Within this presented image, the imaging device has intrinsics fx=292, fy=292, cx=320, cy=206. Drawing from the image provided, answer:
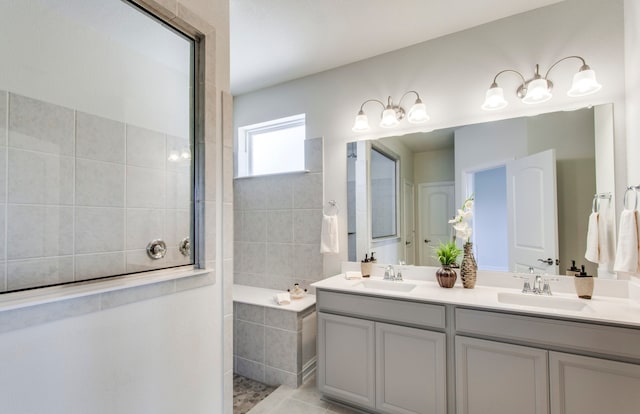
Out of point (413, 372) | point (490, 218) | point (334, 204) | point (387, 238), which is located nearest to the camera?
point (413, 372)

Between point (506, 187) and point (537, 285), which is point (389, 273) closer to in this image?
point (537, 285)

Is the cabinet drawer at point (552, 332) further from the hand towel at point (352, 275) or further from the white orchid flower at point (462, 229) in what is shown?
the hand towel at point (352, 275)

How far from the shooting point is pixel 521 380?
1502 millimetres

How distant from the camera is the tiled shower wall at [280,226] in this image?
2.77 m

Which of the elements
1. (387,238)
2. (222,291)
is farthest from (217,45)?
(387,238)

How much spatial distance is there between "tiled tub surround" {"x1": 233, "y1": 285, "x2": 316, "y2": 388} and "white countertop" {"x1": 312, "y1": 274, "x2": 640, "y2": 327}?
19.7 inches

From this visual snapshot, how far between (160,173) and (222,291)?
712 millimetres

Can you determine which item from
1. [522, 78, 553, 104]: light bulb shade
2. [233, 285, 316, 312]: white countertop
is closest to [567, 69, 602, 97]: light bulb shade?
[522, 78, 553, 104]: light bulb shade

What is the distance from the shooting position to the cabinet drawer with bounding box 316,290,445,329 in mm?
1729

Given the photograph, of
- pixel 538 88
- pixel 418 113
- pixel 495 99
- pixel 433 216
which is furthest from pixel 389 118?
pixel 538 88

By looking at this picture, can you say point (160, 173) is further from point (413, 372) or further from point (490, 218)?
point (490, 218)

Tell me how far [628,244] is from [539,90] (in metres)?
1.02

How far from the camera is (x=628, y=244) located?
1.48 m

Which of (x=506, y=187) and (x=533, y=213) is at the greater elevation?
(x=506, y=187)
